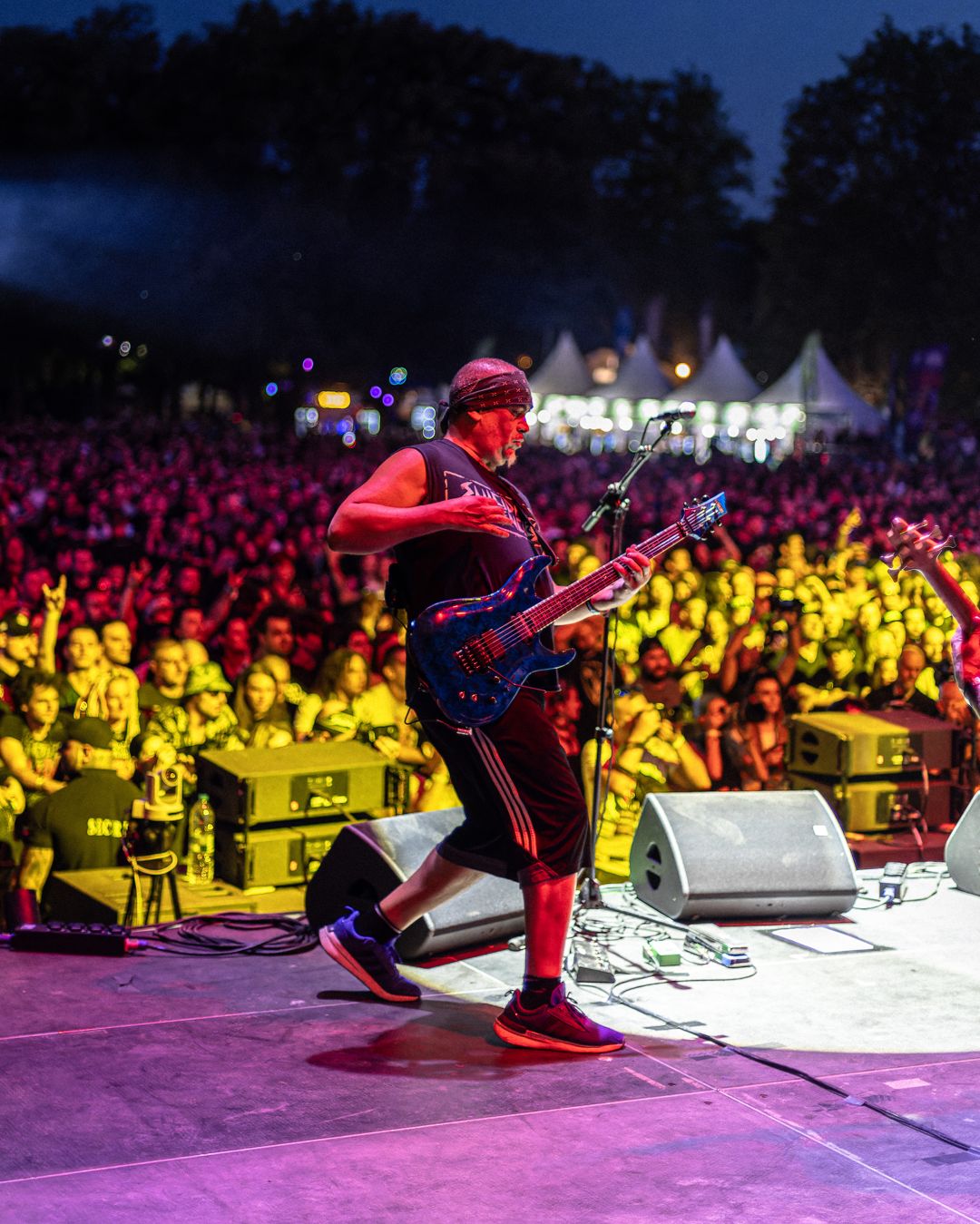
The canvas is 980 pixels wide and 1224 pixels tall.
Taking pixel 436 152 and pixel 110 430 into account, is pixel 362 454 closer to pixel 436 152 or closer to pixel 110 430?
pixel 110 430

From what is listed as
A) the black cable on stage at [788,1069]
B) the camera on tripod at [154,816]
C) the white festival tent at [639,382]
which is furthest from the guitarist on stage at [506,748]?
the white festival tent at [639,382]

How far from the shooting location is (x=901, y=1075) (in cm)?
356

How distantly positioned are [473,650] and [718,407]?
103ft

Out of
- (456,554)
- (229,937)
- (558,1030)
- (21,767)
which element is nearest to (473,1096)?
(558,1030)

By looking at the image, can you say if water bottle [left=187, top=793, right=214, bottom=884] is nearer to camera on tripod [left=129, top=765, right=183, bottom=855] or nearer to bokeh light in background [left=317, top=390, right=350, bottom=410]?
camera on tripod [left=129, top=765, right=183, bottom=855]

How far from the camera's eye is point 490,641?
367cm

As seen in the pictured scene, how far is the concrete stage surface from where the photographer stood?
285 centimetres

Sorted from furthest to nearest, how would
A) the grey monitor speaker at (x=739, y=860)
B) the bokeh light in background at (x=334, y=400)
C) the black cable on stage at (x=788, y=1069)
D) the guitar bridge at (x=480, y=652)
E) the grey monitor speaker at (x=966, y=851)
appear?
the bokeh light in background at (x=334, y=400) → the grey monitor speaker at (x=966, y=851) → the grey monitor speaker at (x=739, y=860) → the guitar bridge at (x=480, y=652) → the black cable on stage at (x=788, y=1069)

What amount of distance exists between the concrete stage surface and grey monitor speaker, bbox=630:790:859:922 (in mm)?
292

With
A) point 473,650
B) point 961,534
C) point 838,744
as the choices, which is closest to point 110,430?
point 961,534

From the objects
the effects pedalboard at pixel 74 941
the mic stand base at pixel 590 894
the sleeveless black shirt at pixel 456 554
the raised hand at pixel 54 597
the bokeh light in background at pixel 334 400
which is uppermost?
the bokeh light in background at pixel 334 400

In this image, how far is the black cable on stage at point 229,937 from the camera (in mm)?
4641

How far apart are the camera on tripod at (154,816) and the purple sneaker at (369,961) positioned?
176 cm

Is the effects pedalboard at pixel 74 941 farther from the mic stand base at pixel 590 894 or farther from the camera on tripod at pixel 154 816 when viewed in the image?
the mic stand base at pixel 590 894
